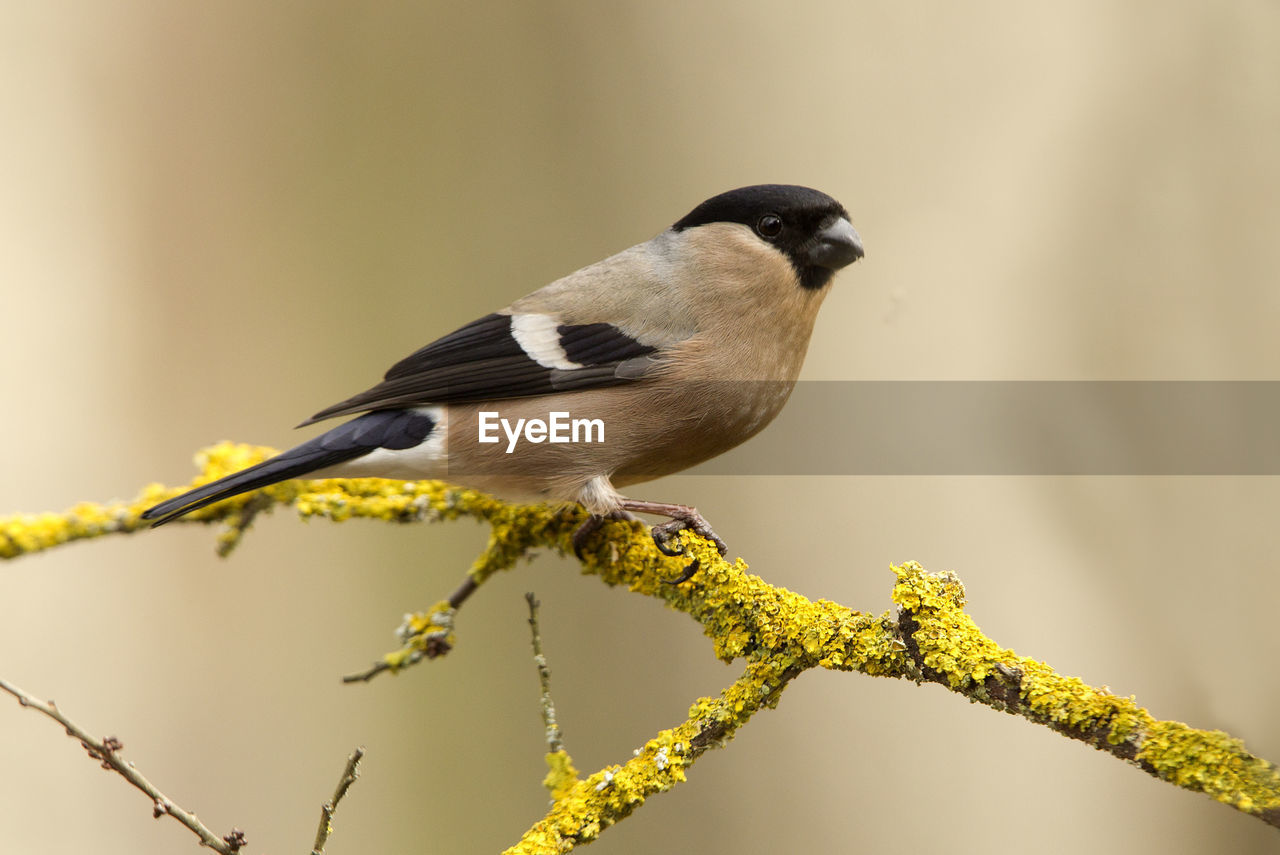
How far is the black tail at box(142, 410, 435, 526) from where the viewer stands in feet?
5.18

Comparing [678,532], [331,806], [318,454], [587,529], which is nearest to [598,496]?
[587,529]

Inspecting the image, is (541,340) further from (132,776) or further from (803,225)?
(132,776)

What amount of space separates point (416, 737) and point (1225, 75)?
282cm

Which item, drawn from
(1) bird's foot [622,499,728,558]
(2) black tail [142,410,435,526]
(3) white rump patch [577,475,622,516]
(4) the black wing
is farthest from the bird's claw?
(2) black tail [142,410,435,526]

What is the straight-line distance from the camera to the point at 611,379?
5.58 feet

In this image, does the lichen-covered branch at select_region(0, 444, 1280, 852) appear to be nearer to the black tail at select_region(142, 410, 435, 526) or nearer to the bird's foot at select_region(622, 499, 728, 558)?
the bird's foot at select_region(622, 499, 728, 558)

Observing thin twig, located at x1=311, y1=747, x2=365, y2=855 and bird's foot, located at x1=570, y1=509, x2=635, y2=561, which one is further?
bird's foot, located at x1=570, y1=509, x2=635, y2=561

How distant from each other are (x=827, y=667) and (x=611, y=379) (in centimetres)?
69

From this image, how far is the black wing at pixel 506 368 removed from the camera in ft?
5.61

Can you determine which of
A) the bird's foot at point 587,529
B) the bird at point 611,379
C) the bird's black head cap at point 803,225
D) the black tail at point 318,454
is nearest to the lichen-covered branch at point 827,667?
the bird's foot at point 587,529

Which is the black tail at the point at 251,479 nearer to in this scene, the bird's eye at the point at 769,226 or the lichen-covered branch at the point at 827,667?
the lichen-covered branch at the point at 827,667

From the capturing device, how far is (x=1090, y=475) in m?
1.96

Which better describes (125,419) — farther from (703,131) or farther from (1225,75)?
(1225,75)

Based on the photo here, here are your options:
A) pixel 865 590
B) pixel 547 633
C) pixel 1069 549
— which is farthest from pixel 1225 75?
pixel 547 633
